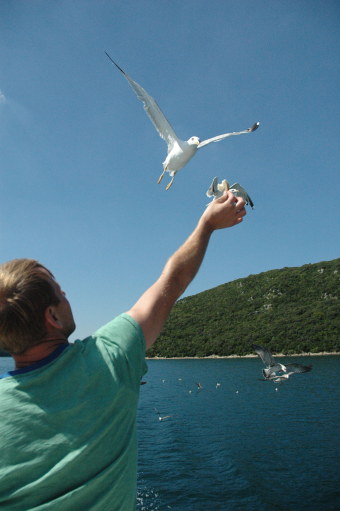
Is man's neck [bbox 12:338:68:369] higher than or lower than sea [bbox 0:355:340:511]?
higher

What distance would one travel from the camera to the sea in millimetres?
12447

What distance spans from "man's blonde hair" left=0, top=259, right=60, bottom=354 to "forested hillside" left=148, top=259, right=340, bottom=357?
2630 inches

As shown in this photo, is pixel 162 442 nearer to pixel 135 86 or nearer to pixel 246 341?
pixel 135 86

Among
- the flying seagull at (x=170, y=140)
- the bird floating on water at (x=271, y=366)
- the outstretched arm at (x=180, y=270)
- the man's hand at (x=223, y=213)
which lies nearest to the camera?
the outstretched arm at (x=180, y=270)

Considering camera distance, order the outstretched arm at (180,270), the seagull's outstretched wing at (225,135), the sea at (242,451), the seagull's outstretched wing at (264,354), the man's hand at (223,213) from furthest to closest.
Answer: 1. the seagull's outstretched wing at (264,354)
2. the sea at (242,451)
3. the seagull's outstretched wing at (225,135)
4. the man's hand at (223,213)
5. the outstretched arm at (180,270)

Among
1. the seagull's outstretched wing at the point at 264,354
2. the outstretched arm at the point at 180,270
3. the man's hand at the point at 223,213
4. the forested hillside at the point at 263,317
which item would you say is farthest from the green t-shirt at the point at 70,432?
the forested hillside at the point at 263,317

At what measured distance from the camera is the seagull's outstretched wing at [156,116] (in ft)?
25.5

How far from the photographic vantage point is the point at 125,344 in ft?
3.82

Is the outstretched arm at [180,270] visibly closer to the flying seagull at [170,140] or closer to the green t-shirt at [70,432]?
the green t-shirt at [70,432]

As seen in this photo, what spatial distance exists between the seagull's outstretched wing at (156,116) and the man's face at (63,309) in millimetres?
7177

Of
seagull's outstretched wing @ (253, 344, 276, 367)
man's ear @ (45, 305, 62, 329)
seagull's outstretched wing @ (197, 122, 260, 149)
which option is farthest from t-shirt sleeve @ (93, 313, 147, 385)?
seagull's outstretched wing @ (253, 344, 276, 367)

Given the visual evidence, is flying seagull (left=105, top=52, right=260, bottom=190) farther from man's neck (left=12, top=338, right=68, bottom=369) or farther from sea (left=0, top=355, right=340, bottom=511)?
sea (left=0, top=355, right=340, bottom=511)

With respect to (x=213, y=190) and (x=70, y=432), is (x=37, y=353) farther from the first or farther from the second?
(x=213, y=190)

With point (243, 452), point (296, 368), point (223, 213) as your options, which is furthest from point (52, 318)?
point (243, 452)
